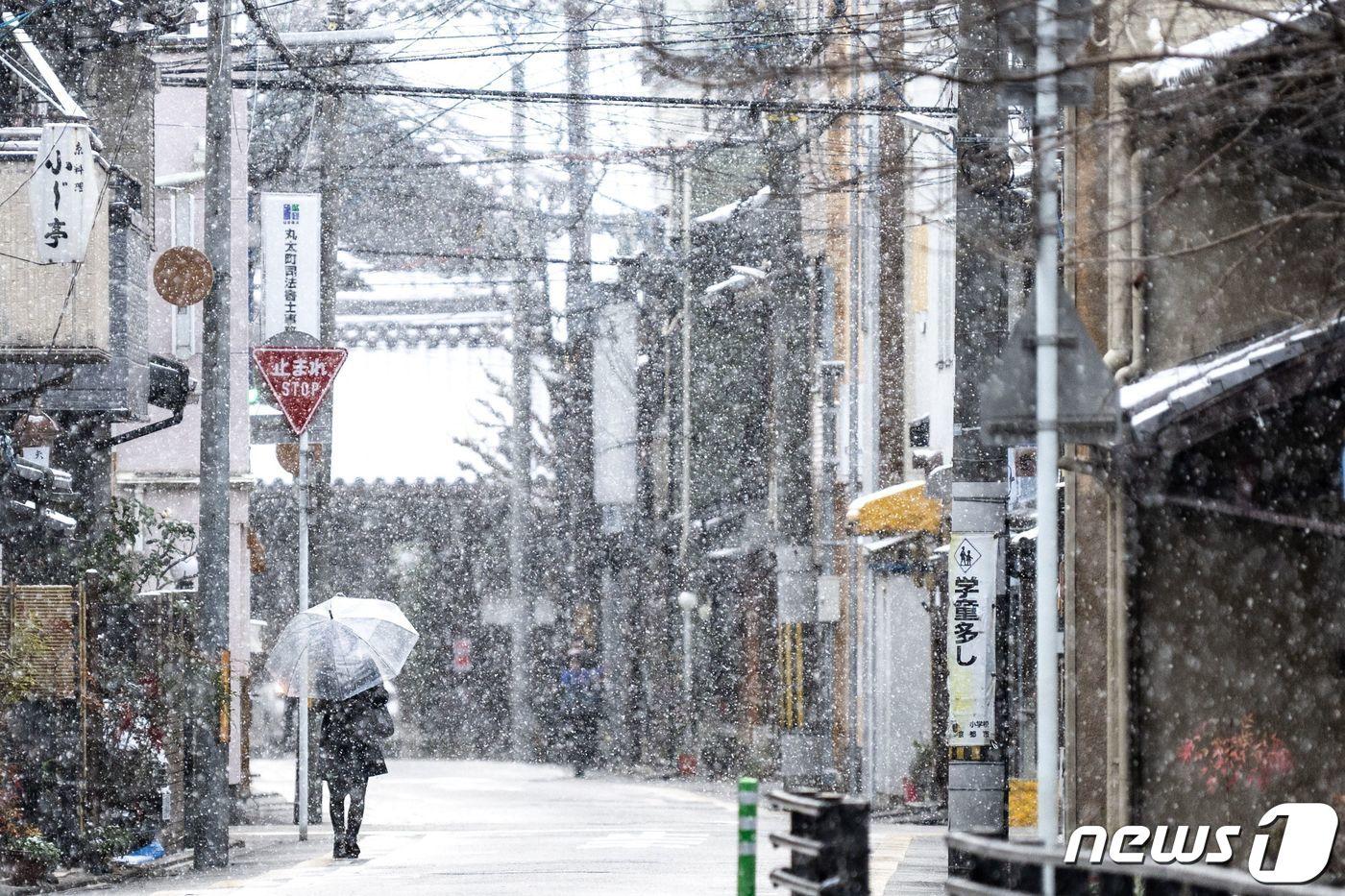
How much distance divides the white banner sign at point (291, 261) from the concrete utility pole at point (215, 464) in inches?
174

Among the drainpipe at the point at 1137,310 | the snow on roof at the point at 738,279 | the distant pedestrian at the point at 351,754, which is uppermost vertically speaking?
the snow on roof at the point at 738,279

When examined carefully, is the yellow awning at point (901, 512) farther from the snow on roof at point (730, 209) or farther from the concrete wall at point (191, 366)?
the snow on roof at point (730, 209)

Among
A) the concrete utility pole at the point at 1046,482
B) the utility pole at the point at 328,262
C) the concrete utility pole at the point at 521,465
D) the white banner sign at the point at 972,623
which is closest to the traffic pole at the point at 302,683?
the utility pole at the point at 328,262

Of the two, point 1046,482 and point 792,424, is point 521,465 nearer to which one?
point 792,424

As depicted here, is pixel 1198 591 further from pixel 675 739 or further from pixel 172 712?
pixel 675 739

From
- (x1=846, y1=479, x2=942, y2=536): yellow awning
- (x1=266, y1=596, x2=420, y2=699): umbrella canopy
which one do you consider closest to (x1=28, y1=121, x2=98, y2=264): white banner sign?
(x1=266, y1=596, x2=420, y2=699): umbrella canopy

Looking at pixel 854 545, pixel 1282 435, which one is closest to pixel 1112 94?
pixel 1282 435

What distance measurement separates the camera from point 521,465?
136 feet

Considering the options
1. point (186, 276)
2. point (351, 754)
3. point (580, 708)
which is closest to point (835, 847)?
point (351, 754)

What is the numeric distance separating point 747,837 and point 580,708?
91.1ft

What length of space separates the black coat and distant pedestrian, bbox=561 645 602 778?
17279 millimetres

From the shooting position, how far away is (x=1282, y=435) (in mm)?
11938

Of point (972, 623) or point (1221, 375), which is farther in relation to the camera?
point (972, 623)

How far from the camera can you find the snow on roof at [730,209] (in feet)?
113
